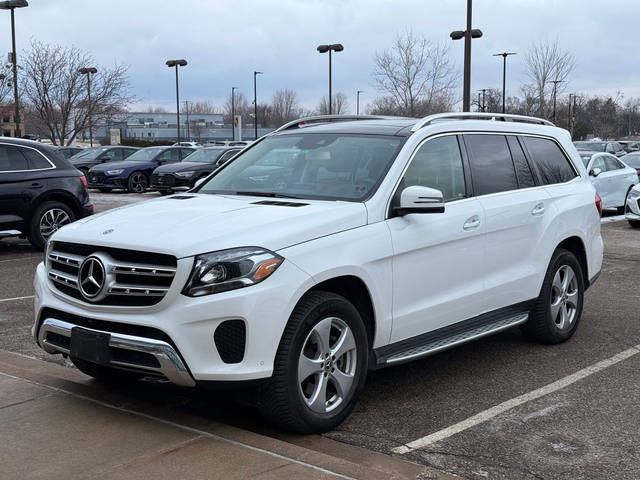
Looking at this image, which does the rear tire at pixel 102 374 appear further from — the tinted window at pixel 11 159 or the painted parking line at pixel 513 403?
the tinted window at pixel 11 159

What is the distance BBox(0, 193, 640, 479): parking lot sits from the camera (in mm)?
4352

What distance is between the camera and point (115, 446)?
4.20 m

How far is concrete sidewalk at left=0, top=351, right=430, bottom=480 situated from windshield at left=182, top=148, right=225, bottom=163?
21.3 m

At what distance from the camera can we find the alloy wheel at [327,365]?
178 inches

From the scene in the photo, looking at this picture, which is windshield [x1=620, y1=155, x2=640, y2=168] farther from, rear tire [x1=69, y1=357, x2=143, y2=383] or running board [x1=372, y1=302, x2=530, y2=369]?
rear tire [x1=69, y1=357, x2=143, y2=383]

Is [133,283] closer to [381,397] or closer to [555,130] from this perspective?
[381,397]

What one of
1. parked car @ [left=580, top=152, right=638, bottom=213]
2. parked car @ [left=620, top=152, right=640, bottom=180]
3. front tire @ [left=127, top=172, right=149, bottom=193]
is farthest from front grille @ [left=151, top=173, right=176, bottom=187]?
parked car @ [left=620, top=152, right=640, bottom=180]

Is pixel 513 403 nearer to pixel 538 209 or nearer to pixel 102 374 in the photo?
pixel 538 209

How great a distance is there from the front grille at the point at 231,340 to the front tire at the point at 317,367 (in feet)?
0.71

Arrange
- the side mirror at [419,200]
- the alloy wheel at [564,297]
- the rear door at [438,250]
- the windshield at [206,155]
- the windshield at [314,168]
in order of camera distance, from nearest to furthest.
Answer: the side mirror at [419,200] < the rear door at [438,250] < the windshield at [314,168] < the alloy wheel at [564,297] < the windshield at [206,155]

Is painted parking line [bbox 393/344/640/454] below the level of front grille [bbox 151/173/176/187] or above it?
below

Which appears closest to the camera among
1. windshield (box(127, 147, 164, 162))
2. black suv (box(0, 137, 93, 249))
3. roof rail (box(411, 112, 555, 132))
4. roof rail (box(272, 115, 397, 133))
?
roof rail (box(411, 112, 555, 132))

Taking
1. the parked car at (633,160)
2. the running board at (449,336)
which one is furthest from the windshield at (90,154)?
the running board at (449,336)

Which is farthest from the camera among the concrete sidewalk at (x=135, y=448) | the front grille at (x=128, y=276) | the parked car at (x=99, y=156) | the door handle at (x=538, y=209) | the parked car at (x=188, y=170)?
the parked car at (x=99, y=156)
